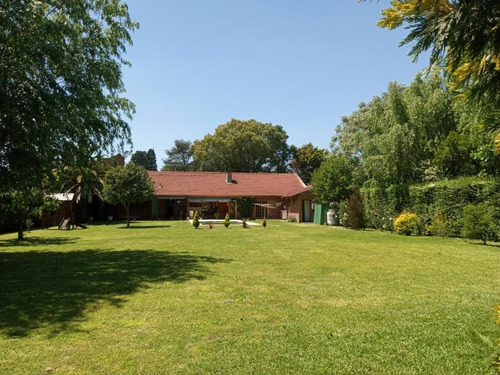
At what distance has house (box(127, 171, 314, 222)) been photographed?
123ft

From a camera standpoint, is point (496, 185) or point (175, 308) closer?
point (175, 308)

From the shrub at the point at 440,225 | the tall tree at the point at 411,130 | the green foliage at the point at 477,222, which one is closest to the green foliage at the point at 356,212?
the tall tree at the point at 411,130

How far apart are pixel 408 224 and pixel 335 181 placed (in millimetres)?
9315

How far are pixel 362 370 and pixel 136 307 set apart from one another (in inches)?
153

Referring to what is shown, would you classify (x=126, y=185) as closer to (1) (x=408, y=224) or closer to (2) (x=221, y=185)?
(2) (x=221, y=185)

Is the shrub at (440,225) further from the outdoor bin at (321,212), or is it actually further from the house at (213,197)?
the house at (213,197)

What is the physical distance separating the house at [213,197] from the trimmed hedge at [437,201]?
11873 millimetres

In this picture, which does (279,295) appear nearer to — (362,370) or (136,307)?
(136,307)

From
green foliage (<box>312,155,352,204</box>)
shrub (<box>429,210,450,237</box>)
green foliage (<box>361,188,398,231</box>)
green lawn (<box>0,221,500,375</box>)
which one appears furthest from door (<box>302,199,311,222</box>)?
green lawn (<box>0,221,500,375</box>)

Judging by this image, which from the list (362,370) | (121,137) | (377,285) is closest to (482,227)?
(377,285)

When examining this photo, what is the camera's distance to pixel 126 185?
2844cm

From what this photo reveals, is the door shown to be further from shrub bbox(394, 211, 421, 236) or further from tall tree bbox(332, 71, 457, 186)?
shrub bbox(394, 211, 421, 236)

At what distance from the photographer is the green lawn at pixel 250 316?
149 inches

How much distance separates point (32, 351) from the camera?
4.15 meters
